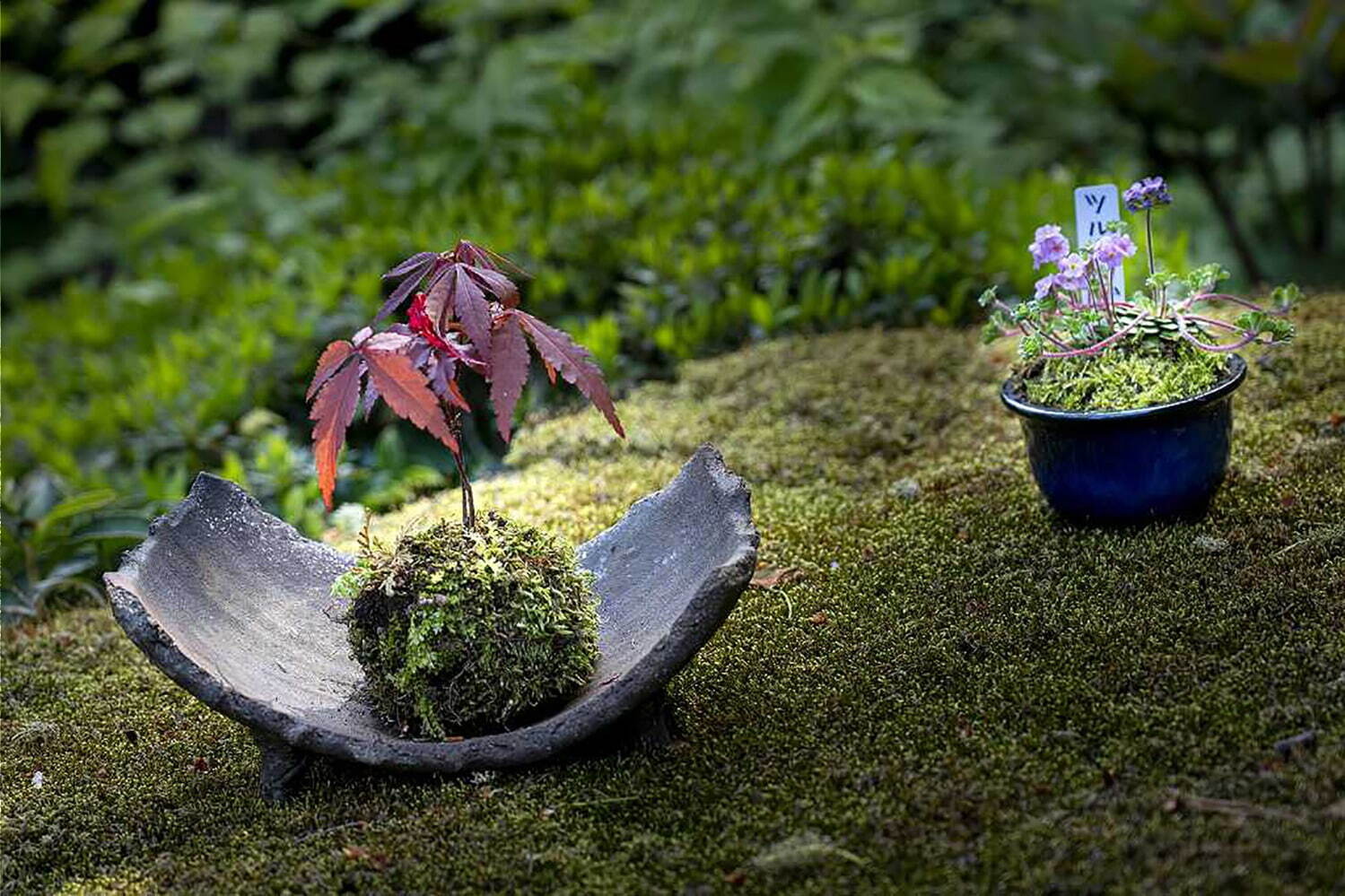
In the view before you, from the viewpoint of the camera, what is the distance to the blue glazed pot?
2801 millimetres

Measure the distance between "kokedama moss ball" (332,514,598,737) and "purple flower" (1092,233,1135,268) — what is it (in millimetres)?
1335

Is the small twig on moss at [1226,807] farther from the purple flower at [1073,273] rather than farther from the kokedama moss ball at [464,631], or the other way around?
the purple flower at [1073,273]

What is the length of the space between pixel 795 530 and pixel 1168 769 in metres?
1.34

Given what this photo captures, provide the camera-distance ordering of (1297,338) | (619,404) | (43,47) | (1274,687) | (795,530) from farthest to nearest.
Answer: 1. (43,47)
2. (619,404)
3. (1297,338)
4. (795,530)
5. (1274,687)

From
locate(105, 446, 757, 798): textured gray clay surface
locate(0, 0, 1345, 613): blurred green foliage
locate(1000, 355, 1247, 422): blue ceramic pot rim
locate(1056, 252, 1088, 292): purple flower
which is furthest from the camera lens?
locate(0, 0, 1345, 613): blurred green foliage

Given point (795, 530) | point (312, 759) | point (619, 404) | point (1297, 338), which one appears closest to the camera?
point (312, 759)

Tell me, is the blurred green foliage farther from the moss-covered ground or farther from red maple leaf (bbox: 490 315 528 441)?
red maple leaf (bbox: 490 315 528 441)

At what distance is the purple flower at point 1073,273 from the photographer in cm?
288

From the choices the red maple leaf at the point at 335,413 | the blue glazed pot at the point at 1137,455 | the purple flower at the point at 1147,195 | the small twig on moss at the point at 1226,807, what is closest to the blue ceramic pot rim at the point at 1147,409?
the blue glazed pot at the point at 1137,455

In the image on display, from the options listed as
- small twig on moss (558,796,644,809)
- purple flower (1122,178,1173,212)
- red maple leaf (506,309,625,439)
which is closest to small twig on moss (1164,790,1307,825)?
small twig on moss (558,796,644,809)

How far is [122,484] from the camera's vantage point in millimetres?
4629

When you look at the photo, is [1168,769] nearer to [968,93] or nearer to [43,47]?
[968,93]

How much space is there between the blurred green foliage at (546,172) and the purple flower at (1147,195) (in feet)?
5.63

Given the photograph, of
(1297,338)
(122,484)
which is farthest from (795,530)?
(122,484)
